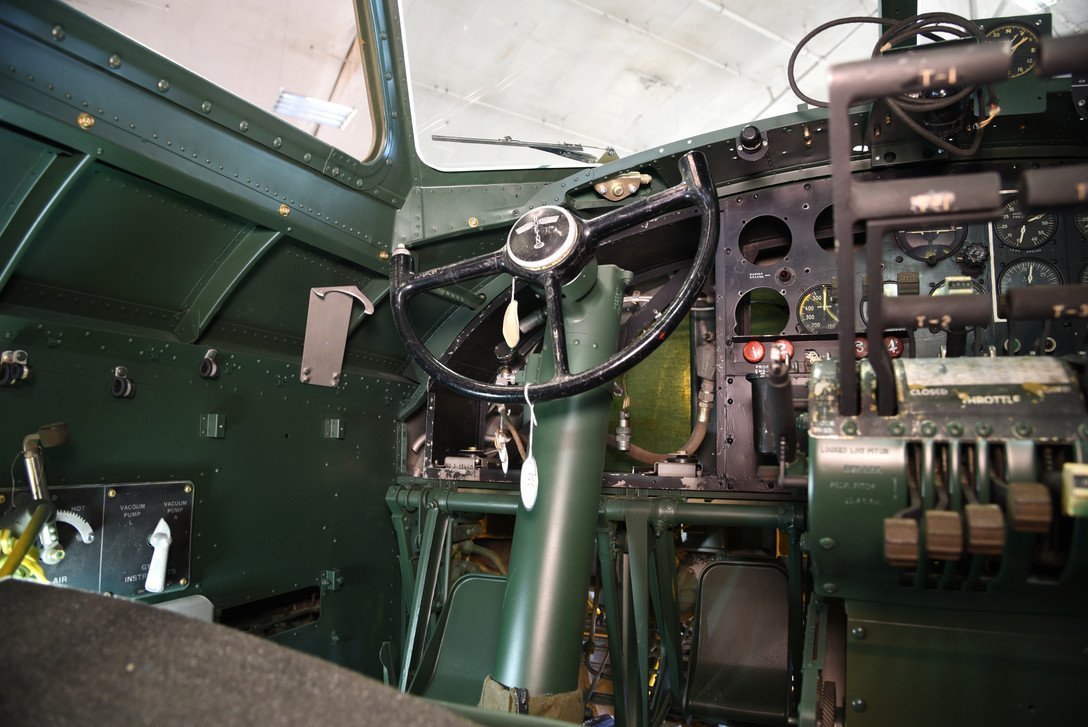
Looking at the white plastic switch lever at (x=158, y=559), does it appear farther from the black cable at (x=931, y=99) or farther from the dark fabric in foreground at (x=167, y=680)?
the black cable at (x=931, y=99)

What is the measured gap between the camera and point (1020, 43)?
2229mm

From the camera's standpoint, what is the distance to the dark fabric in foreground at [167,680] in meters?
0.82

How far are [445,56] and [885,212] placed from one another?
2.37 m

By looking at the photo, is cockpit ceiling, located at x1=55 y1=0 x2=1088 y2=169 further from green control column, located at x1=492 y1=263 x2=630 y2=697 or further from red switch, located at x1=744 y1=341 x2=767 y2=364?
green control column, located at x1=492 y1=263 x2=630 y2=697

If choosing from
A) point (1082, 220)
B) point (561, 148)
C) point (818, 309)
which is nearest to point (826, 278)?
point (818, 309)

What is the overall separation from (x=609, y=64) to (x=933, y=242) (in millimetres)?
2094

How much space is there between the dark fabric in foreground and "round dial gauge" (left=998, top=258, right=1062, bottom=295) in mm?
2469

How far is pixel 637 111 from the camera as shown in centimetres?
383

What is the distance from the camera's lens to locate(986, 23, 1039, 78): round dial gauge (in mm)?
2189

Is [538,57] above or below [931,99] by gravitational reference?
above

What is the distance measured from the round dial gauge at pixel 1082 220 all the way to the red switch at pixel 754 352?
1.09 meters

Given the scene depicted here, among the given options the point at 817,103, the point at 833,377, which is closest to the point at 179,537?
the point at 833,377

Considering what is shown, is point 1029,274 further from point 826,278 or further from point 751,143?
point 751,143

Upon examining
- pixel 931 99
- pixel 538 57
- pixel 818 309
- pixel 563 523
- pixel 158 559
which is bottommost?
pixel 158 559
